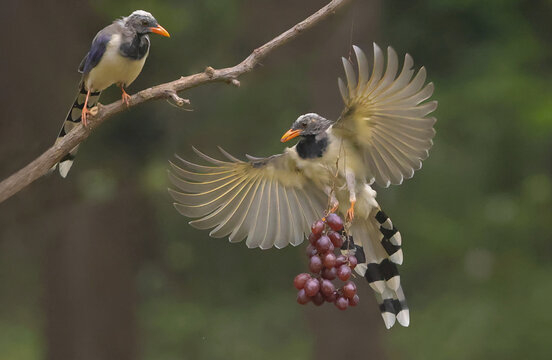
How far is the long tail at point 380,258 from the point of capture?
3.36m

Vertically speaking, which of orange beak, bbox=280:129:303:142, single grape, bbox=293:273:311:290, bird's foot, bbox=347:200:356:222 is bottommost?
single grape, bbox=293:273:311:290

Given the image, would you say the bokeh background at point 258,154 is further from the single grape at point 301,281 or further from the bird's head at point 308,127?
the single grape at point 301,281

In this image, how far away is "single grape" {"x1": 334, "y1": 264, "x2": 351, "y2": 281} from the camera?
2666 millimetres

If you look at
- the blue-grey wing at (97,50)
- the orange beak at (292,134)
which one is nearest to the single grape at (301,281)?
the orange beak at (292,134)

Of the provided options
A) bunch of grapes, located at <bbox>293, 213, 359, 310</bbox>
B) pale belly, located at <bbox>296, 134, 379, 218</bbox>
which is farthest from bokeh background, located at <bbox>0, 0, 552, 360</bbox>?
bunch of grapes, located at <bbox>293, 213, 359, 310</bbox>

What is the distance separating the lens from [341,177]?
10.1 feet

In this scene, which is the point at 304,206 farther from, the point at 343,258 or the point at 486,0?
the point at 486,0

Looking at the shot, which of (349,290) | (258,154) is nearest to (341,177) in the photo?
(349,290)

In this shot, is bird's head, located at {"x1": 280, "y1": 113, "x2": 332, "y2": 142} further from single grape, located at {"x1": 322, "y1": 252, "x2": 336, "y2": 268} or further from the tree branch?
single grape, located at {"x1": 322, "y1": 252, "x2": 336, "y2": 268}

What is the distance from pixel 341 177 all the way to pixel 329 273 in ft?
1.67

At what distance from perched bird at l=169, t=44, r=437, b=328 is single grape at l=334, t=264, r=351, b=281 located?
32 cm

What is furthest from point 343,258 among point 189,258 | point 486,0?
point 189,258

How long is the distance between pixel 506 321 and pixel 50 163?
5301mm

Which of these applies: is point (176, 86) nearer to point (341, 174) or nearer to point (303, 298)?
Answer: point (341, 174)
